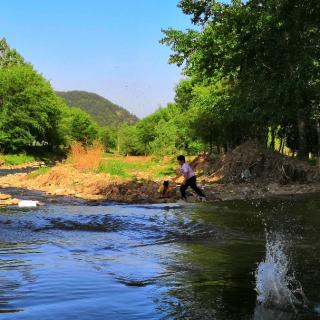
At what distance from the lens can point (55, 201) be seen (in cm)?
2031

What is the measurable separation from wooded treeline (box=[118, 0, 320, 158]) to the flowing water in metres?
7.24

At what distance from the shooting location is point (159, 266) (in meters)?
8.23

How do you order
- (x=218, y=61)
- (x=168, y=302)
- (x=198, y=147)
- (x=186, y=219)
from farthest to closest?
(x=198, y=147), (x=218, y=61), (x=186, y=219), (x=168, y=302)

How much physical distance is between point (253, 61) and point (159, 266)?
57.2ft

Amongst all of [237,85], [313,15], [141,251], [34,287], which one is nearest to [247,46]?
[313,15]

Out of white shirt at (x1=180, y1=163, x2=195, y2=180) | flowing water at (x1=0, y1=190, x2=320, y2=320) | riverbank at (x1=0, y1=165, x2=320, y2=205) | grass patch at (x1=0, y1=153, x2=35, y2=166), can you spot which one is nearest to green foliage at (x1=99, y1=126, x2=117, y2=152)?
grass patch at (x1=0, y1=153, x2=35, y2=166)

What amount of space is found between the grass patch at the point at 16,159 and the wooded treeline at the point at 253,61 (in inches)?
1121

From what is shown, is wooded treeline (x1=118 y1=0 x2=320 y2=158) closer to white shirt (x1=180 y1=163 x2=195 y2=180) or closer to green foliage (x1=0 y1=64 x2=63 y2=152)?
white shirt (x1=180 y1=163 x2=195 y2=180)

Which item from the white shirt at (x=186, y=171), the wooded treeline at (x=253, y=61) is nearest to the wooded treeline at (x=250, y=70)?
the wooded treeline at (x=253, y=61)

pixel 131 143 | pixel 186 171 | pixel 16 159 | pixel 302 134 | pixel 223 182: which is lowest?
pixel 16 159

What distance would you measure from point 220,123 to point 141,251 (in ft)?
89.4

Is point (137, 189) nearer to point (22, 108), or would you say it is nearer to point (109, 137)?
point (22, 108)

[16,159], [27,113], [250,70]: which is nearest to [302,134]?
[250,70]

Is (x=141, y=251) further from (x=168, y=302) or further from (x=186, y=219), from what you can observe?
(x=186, y=219)
